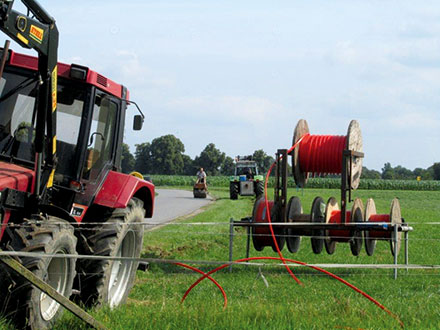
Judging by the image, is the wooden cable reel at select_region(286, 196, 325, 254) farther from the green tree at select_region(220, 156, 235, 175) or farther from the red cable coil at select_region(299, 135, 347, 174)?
the green tree at select_region(220, 156, 235, 175)

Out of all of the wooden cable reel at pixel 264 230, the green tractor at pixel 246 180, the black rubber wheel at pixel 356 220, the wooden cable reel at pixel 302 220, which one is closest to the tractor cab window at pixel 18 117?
the wooden cable reel at pixel 264 230

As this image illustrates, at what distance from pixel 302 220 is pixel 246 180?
25.9m

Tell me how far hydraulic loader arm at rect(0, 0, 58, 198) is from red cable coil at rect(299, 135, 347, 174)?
20.8 ft

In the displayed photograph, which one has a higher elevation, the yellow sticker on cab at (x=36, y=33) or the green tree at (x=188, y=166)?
the green tree at (x=188, y=166)

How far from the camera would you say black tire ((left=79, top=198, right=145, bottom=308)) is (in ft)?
22.9

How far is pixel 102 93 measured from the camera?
7539 millimetres

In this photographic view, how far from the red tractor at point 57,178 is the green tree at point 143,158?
12679 centimetres

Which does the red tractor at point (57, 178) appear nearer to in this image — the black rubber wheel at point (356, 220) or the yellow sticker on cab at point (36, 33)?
the yellow sticker on cab at point (36, 33)

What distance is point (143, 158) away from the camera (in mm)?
135250

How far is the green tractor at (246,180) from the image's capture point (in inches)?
1441

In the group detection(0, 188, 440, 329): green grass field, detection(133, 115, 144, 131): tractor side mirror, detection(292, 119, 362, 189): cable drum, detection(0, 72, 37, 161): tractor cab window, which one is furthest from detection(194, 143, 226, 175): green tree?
detection(0, 72, 37, 161): tractor cab window

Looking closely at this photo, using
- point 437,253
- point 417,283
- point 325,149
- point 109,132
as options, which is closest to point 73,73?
point 109,132

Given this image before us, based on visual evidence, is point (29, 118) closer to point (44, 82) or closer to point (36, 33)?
point (44, 82)

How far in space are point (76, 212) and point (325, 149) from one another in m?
5.95
